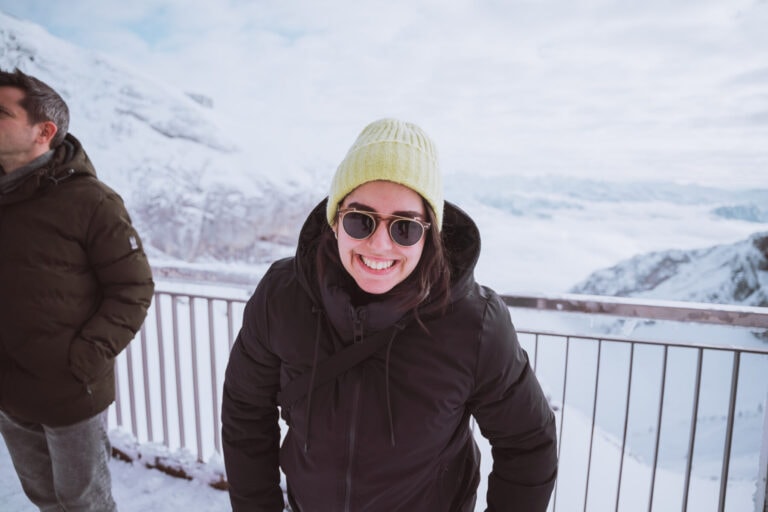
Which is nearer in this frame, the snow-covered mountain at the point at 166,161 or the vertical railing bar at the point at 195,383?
the vertical railing bar at the point at 195,383

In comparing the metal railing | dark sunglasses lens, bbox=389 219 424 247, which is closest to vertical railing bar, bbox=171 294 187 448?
the metal railing

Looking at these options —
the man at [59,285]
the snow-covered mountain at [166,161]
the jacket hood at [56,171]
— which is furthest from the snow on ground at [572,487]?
the snow-covered mountain at [166,161]

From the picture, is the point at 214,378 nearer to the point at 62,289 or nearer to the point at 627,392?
the point at 62,289

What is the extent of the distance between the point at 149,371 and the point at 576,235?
11.0 m

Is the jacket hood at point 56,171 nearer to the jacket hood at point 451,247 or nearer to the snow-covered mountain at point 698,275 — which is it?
the jacket hood at point 451,247

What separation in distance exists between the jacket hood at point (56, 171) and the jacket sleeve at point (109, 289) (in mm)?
171

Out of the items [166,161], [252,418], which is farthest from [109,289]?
[166,161]

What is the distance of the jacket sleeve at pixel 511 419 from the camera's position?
1.13 meters

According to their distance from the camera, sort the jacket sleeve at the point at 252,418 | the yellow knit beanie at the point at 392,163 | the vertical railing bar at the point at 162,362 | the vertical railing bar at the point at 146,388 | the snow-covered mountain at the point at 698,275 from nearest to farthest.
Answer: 1. the yellow knit beanie at the point at 392,163
2. the jacket sleeve at the point at 252,418
3. the vertical railing bar at the point at 162,362
4. the vertical railing bar at the point at 146,388
5. the snow-covered mountain at the point at 698,275

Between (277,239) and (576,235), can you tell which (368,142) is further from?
(277,239)

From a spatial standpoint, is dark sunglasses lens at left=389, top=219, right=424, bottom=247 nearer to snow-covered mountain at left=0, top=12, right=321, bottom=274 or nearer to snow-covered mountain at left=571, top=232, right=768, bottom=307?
snow-covered mountain at left=571, top=232, right=768, bottom=307

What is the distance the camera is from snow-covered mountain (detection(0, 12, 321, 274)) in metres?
16.7

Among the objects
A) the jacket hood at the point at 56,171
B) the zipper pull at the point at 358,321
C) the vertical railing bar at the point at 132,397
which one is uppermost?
the jacket hood at the point at 56,171

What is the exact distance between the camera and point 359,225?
3.49ft
